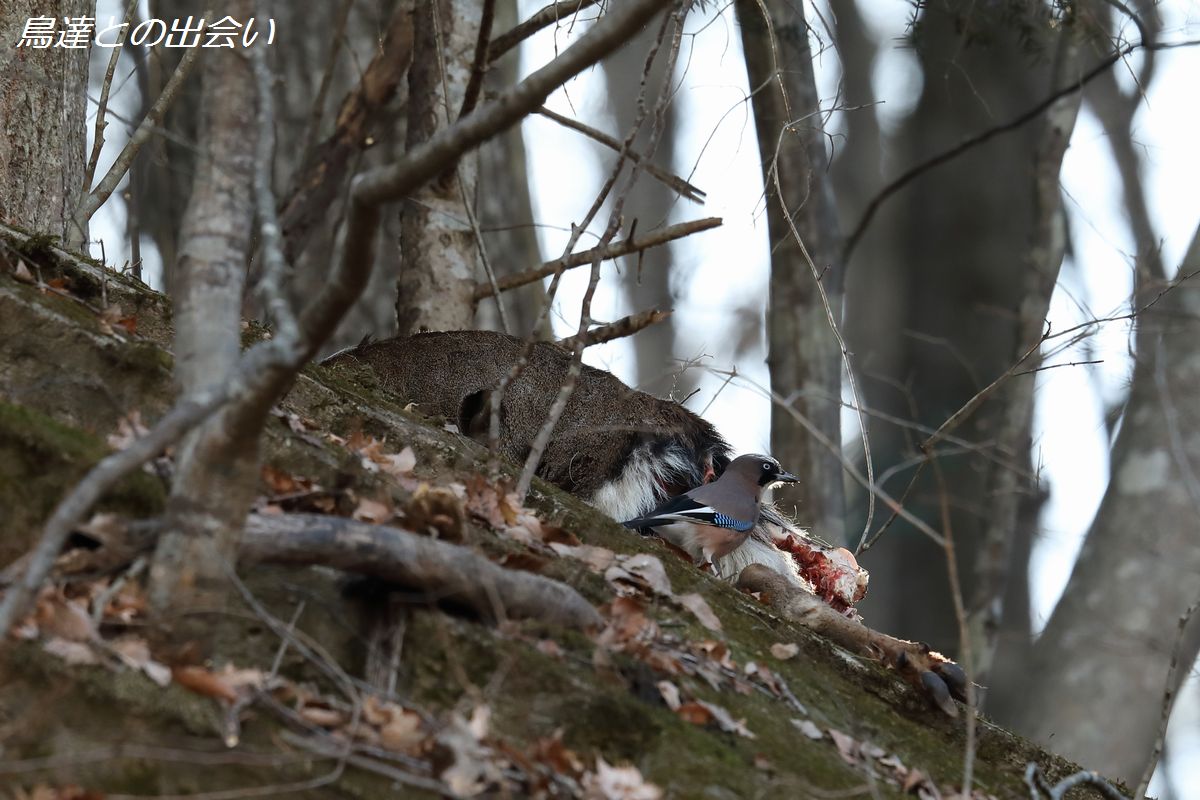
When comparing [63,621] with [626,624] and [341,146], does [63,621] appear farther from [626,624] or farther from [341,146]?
[341,146]

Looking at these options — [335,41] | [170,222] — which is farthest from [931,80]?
[170,222]

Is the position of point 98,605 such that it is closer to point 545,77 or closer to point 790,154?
point 545,77

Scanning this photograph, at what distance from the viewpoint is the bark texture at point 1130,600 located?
9164 mm

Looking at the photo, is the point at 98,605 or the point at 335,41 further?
the point at 335,41

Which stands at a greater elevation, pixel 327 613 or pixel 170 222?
pixel 170 222

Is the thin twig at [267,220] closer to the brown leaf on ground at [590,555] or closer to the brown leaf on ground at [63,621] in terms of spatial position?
the brown leaf on ground at [63,621]

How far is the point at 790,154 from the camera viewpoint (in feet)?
24.9

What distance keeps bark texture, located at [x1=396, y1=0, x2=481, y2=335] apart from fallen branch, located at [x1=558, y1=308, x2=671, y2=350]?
3.30 feet

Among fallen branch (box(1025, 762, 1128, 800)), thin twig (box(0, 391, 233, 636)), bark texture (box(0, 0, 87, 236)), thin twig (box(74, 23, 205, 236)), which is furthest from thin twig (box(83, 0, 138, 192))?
fallen branch (box(1025, 762, 1128, 800))

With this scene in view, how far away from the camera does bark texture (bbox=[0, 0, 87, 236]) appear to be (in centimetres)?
536

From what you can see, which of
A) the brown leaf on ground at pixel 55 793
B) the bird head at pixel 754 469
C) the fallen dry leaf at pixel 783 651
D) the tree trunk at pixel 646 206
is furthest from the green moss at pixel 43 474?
the tree trunk at pixel 646 206

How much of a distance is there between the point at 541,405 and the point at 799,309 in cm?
247

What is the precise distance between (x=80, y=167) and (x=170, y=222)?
3898 mm

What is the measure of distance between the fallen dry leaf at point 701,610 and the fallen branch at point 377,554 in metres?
0.99
